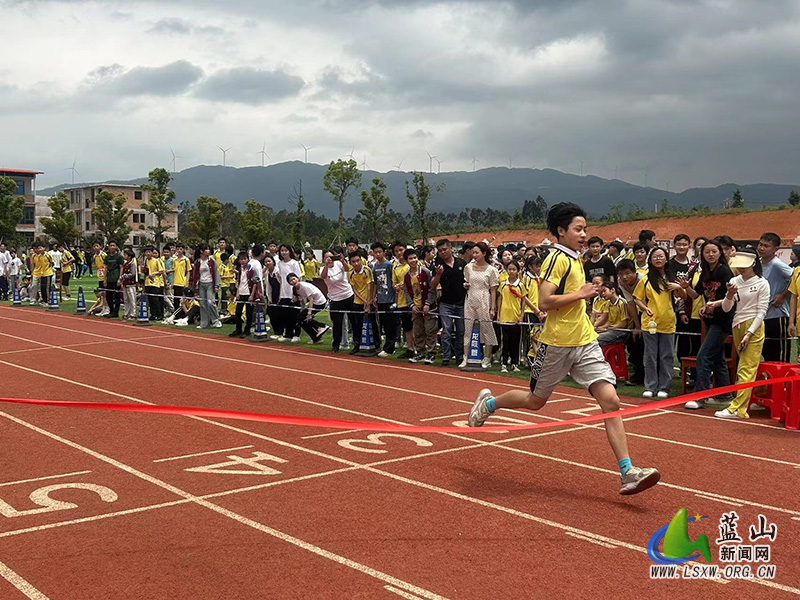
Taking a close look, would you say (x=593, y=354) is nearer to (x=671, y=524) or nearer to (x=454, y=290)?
(x=671, y=524)

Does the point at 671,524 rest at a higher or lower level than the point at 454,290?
lower

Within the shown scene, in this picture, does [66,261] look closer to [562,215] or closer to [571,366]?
[562,215]

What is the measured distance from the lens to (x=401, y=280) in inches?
574

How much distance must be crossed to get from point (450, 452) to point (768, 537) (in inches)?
117

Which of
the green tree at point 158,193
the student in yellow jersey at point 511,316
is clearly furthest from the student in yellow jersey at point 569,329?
the green tree at point 158,193

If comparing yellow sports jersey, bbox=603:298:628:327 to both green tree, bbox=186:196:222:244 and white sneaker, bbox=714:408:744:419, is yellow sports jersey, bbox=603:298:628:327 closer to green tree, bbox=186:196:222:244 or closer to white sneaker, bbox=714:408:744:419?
white sneaker, bbox=714:408:744:419

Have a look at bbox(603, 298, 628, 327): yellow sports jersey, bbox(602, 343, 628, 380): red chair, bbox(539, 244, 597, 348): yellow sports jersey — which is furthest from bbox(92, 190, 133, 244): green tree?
bbox(539, 244, 597, 348): yellow sports jersey

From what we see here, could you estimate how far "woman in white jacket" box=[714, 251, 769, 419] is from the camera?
30.7 feet

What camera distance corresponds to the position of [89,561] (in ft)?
15.9

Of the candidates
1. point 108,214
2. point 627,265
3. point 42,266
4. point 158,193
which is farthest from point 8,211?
point 627,265

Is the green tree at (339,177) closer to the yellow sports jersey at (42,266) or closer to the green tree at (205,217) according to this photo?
the green tree at (205,217)

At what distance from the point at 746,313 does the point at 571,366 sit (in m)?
4.10

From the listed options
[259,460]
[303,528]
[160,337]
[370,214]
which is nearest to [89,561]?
[303,528]

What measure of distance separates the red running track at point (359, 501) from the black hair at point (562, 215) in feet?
6.89
